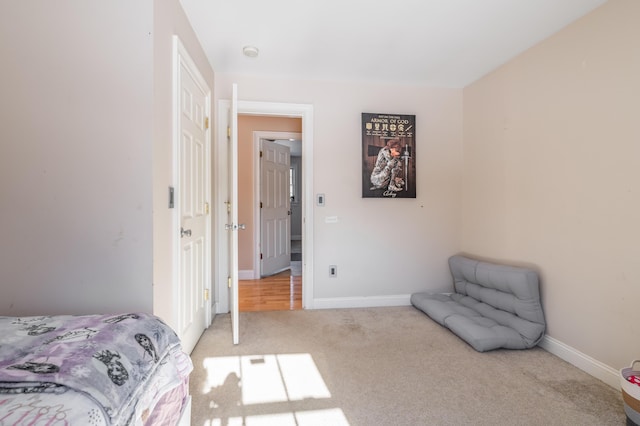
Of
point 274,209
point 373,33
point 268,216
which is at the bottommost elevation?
point 268,216

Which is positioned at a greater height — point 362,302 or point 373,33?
point 373,33

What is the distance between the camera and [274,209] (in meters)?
4.79

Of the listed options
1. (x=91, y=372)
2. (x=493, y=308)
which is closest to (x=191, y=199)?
(x=91, y=372)

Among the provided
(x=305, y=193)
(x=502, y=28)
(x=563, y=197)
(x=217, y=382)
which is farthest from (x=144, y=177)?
(x=563, y=197)

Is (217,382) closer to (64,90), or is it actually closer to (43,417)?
(43,417)

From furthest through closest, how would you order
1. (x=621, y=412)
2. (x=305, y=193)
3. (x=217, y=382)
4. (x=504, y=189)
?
(x=305, y=193) → (x=504, y=189) → (x=217, y=382) → (x=621, y=412)

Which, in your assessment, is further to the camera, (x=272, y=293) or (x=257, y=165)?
(x=257, y=165)

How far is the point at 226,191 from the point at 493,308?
270 cm

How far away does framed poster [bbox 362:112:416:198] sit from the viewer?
309cm

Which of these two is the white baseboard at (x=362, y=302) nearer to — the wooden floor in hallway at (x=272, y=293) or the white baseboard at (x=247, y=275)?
the wooden floor in hallway at (x=272, y=293)

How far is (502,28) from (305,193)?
2.09m

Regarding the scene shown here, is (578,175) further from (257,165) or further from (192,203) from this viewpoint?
(257,165)

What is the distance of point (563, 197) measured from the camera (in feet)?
6.97

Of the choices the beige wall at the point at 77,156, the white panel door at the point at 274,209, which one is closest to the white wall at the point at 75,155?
the beige wall at the point at 77,156
